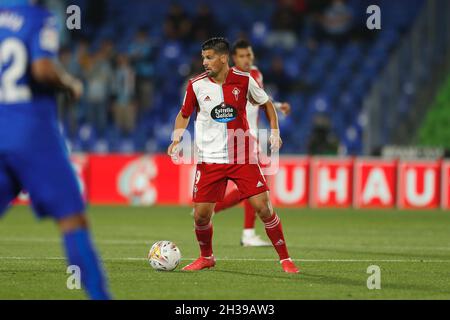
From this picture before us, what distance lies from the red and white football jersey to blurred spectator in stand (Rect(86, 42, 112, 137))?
42.4 feet

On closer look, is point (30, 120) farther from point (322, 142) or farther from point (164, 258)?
point (322, 142)

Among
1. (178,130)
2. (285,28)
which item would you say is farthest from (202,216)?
(285,28)

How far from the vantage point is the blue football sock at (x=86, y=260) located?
622 centimetres

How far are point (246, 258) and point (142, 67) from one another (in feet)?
41.2

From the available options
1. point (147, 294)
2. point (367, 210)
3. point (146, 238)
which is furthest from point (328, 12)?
point (147, 294)

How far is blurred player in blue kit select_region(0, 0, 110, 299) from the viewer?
6129mm

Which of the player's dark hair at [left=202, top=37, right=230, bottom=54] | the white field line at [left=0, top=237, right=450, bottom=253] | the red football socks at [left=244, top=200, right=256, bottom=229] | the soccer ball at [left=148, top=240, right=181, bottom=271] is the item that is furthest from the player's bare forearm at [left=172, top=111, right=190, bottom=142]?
the white field line at [left=0, top=237, right=450, bottom=253]

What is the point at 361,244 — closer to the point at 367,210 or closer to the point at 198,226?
the point at 198,226

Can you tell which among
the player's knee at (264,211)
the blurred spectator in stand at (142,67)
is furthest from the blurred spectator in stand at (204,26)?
the player's knee at (264,211)

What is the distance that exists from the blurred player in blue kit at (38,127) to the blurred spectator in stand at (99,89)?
16.2 m
